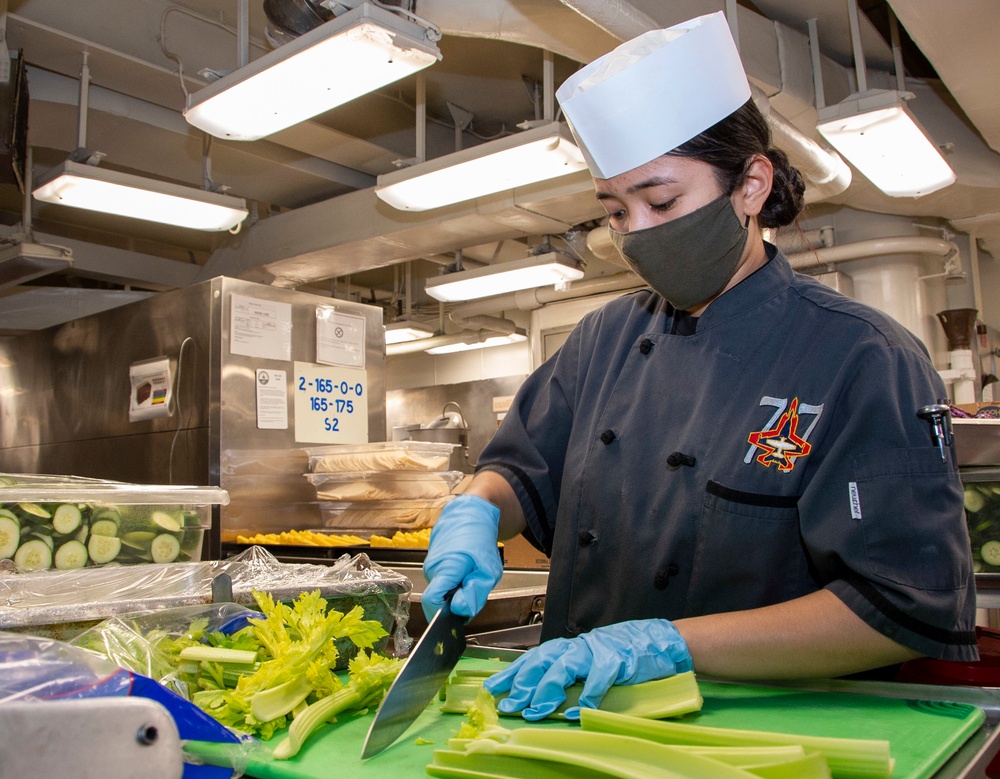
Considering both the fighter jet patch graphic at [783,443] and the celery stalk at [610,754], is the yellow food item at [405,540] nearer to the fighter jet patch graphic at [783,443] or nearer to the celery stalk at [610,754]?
the fighter jet patch graphic at [783,443]

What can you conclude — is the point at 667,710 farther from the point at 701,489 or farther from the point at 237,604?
the point at 237,604

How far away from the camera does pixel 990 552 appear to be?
10.6 ft

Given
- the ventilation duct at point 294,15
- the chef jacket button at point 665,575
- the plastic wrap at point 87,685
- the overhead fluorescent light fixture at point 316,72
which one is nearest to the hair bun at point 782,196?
the chef jacket button at point 665,575

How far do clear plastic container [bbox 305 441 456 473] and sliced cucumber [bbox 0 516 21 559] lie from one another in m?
1.91

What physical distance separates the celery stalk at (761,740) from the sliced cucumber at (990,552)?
8.84 ft

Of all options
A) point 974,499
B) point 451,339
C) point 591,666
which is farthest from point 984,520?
point 451,339

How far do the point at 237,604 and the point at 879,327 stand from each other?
117 cm

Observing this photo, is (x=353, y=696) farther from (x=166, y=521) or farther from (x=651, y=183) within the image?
(x=166, y=521)

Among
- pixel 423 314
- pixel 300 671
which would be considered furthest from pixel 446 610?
pixel 423 314

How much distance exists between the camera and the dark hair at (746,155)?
156 cm

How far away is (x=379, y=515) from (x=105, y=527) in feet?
6.27

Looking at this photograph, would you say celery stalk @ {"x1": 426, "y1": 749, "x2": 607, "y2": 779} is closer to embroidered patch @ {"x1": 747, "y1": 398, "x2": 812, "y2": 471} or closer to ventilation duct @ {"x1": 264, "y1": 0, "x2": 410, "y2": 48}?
embroidered patch @ {"x1": 747, "y1": 398, "x2": 812, "y2": 471}

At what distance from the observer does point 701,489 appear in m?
1.49

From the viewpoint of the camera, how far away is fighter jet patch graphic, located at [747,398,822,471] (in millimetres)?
1405
